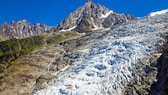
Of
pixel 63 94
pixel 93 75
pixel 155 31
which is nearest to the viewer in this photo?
pixel 63 94

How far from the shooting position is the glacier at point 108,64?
50.5 m

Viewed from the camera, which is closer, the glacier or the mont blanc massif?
the mont blanc massif

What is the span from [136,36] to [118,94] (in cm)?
2252

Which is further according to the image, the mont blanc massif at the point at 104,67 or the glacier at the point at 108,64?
the glacier at the point at 108,64

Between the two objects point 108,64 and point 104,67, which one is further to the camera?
point 108,64

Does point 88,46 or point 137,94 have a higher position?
point 88,46

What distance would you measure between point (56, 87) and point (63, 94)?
304cm

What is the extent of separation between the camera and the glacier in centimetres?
5047

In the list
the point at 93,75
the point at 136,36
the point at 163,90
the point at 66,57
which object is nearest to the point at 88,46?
the point at 66,57

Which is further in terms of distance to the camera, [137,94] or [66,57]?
[66,57]

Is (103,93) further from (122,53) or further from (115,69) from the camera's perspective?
(122,53)

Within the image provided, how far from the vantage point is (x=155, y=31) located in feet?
218

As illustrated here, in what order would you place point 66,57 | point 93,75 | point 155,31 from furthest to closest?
point 66,57, point 155,31, point 93,75

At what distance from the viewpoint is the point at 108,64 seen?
57.2 meters
